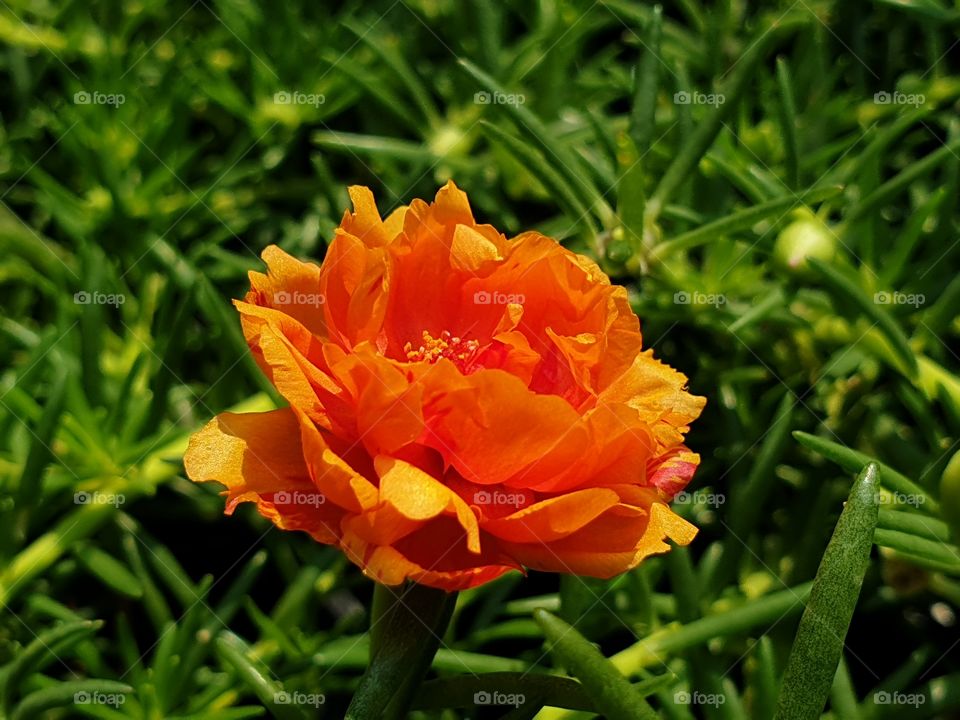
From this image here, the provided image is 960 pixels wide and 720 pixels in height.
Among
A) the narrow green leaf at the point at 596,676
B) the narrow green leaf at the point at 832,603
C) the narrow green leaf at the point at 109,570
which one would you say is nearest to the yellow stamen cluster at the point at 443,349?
the narrow green leaf at the point at 596,676

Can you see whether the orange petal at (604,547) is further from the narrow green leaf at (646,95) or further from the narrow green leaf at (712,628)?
the narrow green leaf at (646,95)

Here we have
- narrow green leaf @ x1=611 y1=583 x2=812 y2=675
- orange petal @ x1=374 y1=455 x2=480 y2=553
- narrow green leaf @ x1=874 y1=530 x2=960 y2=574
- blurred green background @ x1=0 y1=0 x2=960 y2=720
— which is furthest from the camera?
blurred green background @ x1=0 y1=0 x2=960 y2=720

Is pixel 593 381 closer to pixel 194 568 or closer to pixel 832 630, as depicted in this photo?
pixel 832 630

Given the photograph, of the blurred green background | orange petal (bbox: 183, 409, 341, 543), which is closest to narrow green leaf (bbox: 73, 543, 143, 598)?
the blurred green background

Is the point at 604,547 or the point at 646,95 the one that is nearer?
the point at 604,547

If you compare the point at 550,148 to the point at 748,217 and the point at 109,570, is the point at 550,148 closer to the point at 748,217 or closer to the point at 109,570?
the point at 748,217

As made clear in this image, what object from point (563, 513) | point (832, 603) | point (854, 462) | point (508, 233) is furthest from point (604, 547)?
point (508, 233)

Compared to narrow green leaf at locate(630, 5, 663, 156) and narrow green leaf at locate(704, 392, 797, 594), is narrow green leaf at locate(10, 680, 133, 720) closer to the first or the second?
narrow green leaf at locate(704, 392, 797, 594)
